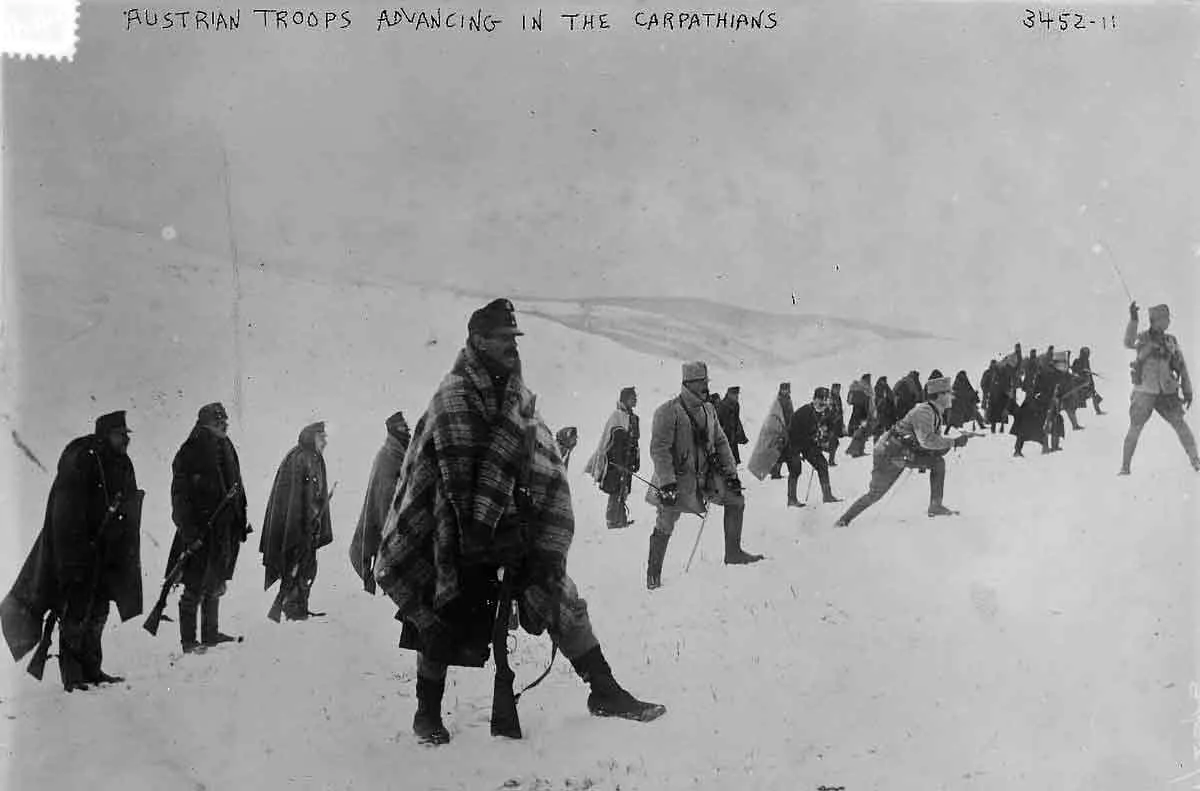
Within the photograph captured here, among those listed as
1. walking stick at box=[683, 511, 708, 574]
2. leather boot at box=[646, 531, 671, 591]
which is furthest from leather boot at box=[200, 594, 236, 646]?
walking stick at box=[683, 511, 708, 574]

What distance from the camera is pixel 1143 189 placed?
6164mm

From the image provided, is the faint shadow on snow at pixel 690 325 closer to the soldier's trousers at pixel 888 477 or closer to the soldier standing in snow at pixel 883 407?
the soldier standing in snow at pixel 883 407

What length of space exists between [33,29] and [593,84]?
3495 millimetres

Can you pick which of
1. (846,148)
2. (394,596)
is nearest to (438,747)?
(394,596)

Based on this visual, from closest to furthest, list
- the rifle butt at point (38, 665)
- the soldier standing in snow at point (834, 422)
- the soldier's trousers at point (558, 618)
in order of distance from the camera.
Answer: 1. the soldier's trousers at point (558, 618)
2. the rifle butt at point (38, 665)
3. the soldier standing in snow at point (834, 422)

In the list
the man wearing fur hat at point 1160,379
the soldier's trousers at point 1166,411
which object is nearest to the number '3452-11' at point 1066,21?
the man wearing fur hat at point 1160,379

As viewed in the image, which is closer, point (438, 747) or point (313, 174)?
point (438, 747)

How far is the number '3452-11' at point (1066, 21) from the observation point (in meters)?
6.16

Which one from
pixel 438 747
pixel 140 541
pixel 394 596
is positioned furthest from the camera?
pixel 140 541

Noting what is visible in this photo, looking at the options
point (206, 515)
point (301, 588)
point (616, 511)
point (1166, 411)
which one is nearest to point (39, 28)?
point (206, 515)

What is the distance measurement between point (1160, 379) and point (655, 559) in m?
3.44

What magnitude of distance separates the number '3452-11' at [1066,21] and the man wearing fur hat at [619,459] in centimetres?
355

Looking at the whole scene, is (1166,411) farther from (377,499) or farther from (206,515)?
(206,515)

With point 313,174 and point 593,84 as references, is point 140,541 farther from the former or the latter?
point 593,84
